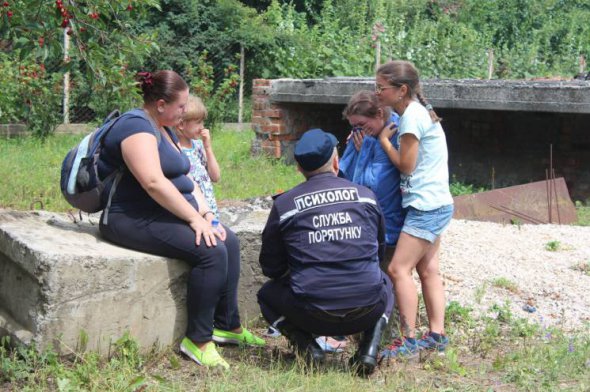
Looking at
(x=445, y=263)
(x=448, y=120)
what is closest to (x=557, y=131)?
(x=448, y=120)

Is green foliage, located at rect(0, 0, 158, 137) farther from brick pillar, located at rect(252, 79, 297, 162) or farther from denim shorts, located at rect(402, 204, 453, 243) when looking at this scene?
brick pillar, located at rect(252, 79, 297, 162)

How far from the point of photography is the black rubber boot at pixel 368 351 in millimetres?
4246

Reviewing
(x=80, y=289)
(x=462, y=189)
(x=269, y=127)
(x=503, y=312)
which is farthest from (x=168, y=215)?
(x=269, y=127)

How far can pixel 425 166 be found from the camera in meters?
4.58

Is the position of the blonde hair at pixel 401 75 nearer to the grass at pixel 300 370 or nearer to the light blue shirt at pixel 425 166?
the light blue shirt at pixel 425 166

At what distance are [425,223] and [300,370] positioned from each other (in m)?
1.04

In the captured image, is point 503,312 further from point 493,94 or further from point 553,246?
point 493,94

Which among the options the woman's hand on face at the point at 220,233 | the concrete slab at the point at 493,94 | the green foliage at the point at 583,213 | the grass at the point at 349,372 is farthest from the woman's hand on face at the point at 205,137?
the concrete slab at the point at 493,94

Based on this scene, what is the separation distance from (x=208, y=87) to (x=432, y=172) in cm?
1154

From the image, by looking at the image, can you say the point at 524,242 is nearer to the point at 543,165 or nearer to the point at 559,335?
the point at 559,335

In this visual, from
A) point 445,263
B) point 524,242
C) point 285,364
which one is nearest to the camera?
point 285,364

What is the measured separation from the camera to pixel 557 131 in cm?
1088

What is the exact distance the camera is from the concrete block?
4035mm

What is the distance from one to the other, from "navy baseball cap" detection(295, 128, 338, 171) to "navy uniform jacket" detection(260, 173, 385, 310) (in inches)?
3.0
